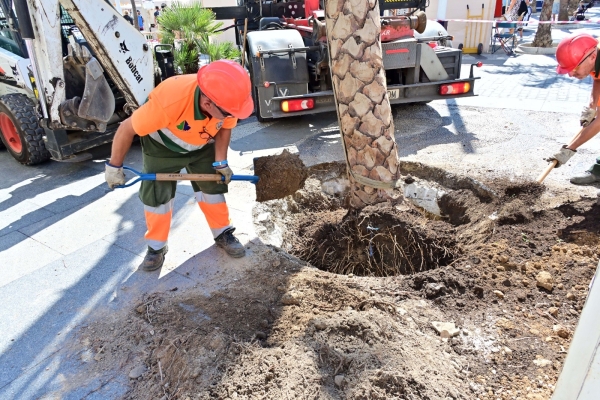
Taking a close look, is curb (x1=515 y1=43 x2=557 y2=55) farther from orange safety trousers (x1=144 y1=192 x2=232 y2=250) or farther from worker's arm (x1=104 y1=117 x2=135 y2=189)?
worker's arm (x1=104 y1=117 x2=135 y2=189)

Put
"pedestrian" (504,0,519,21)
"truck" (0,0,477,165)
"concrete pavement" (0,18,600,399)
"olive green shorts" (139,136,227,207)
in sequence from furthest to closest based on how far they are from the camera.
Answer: "pedestrian" (504,0,519,21), "truck" (0,0,477,165), "olive green shorts" (139,136,227,207), "concrete pavement" (0,18,600,399)

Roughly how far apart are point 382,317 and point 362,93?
1.53 meters

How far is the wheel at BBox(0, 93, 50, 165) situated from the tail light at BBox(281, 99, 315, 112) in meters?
3.13

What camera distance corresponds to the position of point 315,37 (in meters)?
6.33

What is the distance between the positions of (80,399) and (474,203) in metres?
3.53

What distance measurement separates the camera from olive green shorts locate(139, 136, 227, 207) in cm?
333

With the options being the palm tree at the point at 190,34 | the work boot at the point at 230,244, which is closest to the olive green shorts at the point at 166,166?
the work boot at the point at 230,244

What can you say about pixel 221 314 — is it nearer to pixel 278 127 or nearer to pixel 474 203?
pixel 474 203

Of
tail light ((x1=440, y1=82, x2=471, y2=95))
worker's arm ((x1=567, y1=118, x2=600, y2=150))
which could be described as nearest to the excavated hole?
worker's arm ((x1=567, y1=118, x2=600, y2=150))

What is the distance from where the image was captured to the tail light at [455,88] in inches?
249

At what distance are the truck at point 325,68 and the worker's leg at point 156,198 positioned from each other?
109 inches

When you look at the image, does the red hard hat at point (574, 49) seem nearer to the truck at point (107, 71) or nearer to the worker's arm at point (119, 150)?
the truck at point (107, 71)

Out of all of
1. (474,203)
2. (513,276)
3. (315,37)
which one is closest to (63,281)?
(513,276)

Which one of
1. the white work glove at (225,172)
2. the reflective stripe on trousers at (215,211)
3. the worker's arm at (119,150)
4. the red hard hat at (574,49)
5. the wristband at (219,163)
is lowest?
the reflective stripe on trousers at (215,211)
